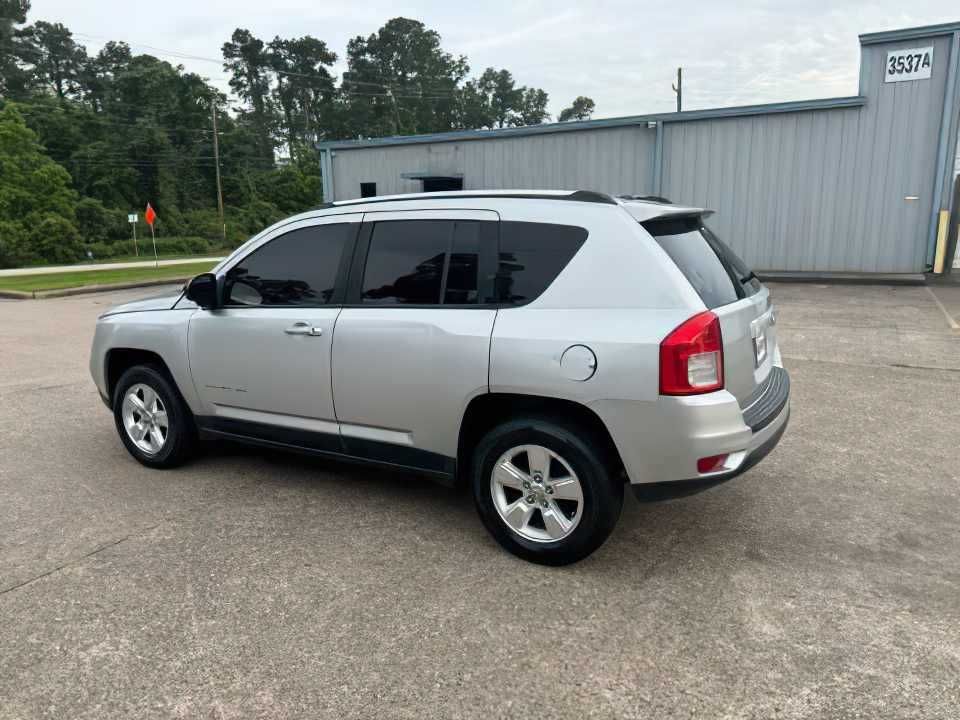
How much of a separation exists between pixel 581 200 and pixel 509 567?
1.80 meters

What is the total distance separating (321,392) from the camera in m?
4.09

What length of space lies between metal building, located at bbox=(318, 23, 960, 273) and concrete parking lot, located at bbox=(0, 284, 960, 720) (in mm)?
11644

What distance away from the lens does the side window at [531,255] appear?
11.2 feet

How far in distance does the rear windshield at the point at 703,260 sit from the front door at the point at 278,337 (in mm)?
1732

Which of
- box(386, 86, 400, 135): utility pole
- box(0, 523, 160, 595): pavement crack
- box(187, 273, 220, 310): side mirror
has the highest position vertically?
box(386, 86, 400, 135): utility pole

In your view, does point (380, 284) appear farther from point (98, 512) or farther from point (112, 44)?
point (112, 44)

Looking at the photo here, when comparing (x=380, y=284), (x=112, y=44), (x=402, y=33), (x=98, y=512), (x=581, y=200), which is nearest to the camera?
(x=581, y=200)

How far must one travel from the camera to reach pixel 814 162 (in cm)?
1554

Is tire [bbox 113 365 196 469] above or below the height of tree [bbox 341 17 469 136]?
below

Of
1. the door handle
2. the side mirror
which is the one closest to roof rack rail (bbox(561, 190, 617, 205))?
the door handle

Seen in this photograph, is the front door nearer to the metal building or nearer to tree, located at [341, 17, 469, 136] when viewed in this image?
the metal building

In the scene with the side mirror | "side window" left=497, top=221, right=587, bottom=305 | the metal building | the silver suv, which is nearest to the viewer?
the silver suv

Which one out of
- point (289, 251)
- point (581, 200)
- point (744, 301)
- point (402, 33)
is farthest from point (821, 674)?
point (402, 33)

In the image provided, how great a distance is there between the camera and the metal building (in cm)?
1466
